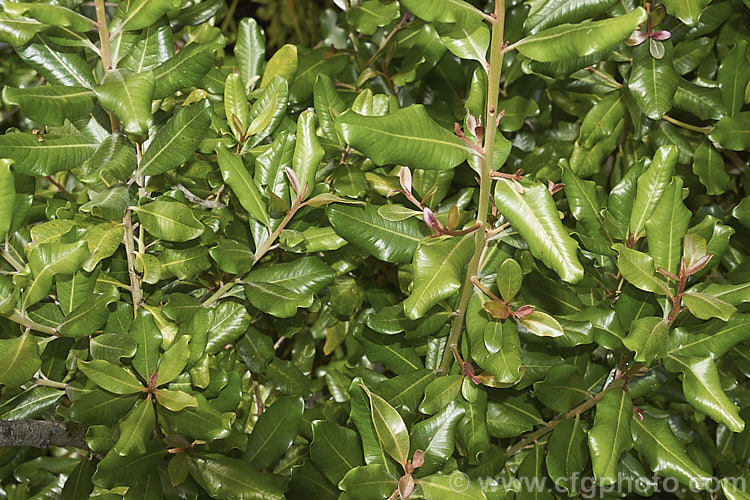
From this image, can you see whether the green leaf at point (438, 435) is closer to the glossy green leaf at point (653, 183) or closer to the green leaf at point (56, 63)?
the glossy green leaf at point (653, 183)

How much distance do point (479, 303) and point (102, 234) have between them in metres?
0.36

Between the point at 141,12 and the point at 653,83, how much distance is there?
52cm

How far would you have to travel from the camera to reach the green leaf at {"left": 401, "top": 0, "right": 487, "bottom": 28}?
21.0 inches

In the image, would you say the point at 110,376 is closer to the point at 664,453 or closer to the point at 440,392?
the point at 440,392

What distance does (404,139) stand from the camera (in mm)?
558

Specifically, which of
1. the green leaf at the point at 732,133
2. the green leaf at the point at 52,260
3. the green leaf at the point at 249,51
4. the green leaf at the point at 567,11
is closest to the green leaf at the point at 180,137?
the green leaf at the point at 52,260

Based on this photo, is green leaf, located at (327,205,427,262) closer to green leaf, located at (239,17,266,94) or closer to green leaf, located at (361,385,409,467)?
green leaf, located at (361,385,409,467)

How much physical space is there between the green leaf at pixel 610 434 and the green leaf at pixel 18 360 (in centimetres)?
49

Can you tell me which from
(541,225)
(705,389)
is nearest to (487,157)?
(541,225)

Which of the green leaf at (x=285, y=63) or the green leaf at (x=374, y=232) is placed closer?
the green leaf at (x=374, y=232)

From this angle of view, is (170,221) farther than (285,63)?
No

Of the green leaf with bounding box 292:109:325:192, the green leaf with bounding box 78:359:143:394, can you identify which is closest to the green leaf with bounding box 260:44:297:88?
the green leaf with bounding box 292:109:325:192

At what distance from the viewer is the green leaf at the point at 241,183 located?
65cm

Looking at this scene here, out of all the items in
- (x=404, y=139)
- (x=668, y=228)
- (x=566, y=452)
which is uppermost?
(x=404, y=139)
